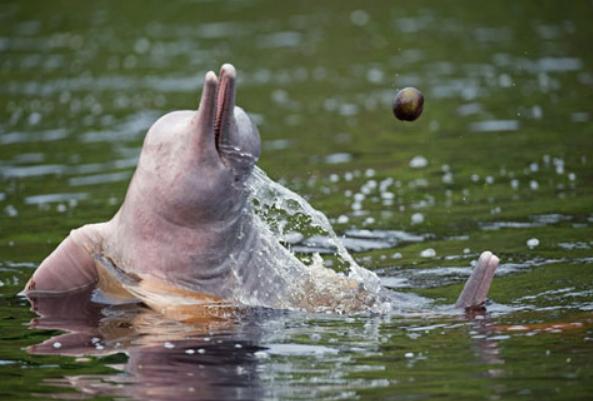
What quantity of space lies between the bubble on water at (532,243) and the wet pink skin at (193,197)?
273 centimetres

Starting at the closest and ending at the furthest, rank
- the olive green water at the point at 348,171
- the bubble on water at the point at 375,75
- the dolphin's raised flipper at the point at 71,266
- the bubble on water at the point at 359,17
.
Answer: the olive green water at the point at 348,171 → the dolphin's raised flipper at the point at 71,266 → the bubble on water at the point at 375,75 → the bubble on water at the point at 359,17

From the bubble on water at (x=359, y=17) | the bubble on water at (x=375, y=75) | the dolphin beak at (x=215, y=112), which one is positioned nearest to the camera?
the dolphin beak at (x=215, y=112)

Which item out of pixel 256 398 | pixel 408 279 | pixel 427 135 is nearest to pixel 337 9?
pixel 427 135

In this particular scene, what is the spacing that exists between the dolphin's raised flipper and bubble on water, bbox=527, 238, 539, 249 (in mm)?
3557

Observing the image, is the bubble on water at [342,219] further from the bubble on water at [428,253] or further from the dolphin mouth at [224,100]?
the dolphin mouth at [224,100]

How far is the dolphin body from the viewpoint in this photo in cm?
924

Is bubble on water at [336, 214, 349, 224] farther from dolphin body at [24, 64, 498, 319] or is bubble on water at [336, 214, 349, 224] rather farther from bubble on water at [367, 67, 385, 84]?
bubble on water at [367, 67, 385, 84]

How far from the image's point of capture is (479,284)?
370 inches

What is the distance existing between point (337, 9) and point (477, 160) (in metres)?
12.2

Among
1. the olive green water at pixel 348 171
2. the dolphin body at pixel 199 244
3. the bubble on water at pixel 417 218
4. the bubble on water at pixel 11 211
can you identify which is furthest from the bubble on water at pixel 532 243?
the bubble on water at pixel 11 211

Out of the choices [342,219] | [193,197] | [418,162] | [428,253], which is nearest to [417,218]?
[342,219]

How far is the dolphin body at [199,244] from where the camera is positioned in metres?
9.24

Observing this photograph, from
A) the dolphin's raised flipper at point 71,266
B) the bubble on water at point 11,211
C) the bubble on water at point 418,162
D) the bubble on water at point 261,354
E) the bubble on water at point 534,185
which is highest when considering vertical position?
the bubble on water at point 418,162

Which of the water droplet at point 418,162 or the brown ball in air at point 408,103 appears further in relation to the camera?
the water droplet at point 418,162
